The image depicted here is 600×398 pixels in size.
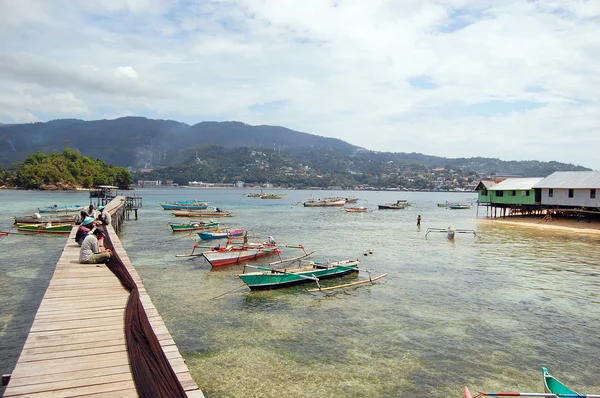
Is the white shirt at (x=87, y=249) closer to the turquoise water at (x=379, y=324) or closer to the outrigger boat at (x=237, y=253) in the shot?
the turquoise water at (x=379, y=324)

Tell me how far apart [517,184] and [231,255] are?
45622 mm

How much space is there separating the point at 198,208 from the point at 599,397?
68.5 meters

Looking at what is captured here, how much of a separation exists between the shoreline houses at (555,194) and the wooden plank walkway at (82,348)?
49.1 meters

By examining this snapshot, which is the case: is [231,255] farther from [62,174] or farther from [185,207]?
[62,174]

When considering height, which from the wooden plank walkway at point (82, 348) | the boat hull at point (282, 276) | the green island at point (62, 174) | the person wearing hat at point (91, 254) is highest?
the green island at point (62, 174)

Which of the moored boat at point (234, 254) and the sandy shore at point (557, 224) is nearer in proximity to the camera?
the moored boat at point (234, 254)

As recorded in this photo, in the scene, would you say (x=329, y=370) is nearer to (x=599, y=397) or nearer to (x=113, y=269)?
(x=599, y=397)

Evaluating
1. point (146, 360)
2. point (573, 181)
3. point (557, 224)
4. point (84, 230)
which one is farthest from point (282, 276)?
point (573, 181)

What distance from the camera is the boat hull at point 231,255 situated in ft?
77.0

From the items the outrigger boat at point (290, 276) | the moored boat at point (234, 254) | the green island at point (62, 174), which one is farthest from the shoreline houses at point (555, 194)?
the green island at point (62, 174)

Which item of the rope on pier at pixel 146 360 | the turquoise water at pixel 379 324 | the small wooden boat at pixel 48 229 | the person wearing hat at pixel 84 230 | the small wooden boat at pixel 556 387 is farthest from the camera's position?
the small wooden boat at pixel 48 229

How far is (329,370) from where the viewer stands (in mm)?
11195

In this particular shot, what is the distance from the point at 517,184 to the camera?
2147 inches

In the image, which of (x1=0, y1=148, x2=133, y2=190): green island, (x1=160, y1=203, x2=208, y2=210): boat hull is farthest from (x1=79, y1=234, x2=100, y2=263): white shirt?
(x1=0, y1=148, x2=133, y2=190): green island
